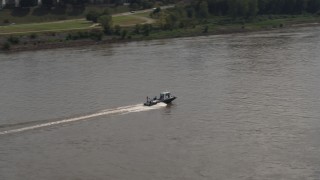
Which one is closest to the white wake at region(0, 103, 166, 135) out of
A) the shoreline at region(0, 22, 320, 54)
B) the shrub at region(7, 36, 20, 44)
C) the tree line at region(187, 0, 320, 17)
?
the shoreline at region(0, 22, 320, 54)

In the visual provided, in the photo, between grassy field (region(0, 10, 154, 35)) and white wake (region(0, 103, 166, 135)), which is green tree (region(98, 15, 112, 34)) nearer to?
grassy field (region(0, 10, 154, 35))

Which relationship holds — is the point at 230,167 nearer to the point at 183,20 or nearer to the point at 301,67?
the point at 301,67

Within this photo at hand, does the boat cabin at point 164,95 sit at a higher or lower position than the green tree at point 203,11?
lower

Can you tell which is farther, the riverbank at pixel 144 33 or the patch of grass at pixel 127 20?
the patch of grass at pixel 127 20

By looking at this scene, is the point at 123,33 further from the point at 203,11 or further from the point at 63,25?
the point at 203,11

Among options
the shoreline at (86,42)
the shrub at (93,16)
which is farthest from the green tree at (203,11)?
the shrub at (93,16)

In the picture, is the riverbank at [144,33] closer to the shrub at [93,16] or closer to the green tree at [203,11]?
the green tree at [203,11]

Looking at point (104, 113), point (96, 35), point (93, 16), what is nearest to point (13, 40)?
point (96, 35)
